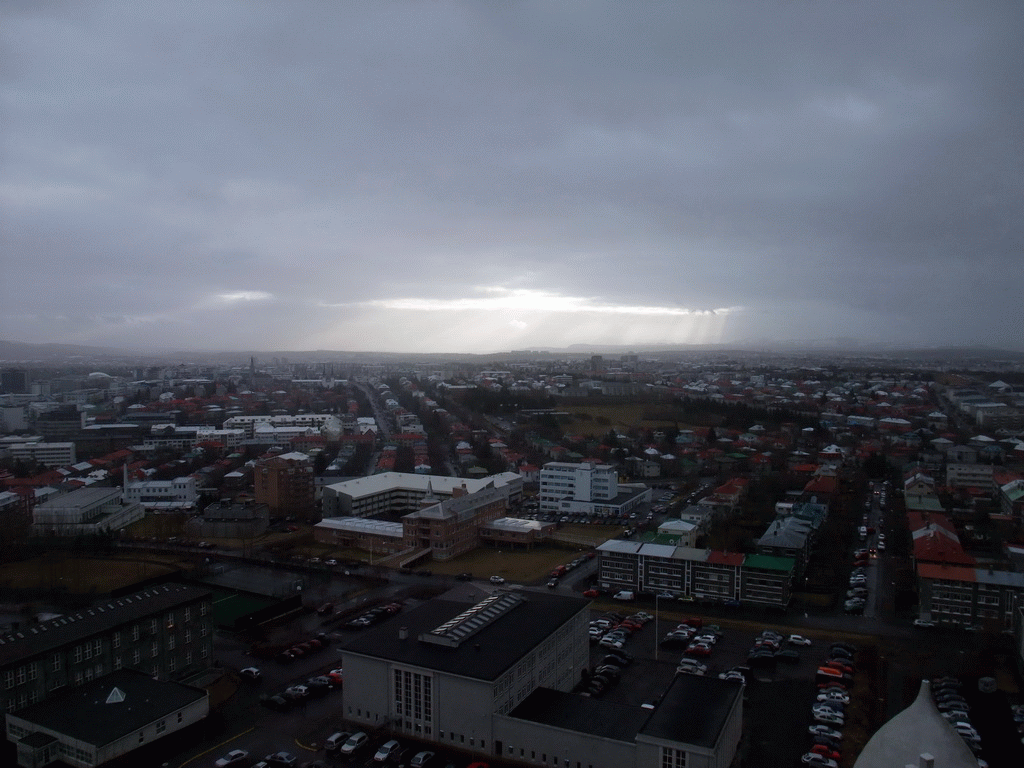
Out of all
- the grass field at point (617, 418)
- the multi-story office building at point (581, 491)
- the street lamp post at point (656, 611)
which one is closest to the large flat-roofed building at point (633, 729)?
the street lamp post at point (656, 611)

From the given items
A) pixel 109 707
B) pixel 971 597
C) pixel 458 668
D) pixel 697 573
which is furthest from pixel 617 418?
pixel 109 707

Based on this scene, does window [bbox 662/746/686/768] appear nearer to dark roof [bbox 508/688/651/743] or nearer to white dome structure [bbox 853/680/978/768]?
dark roof [bbox 508/688/651/743]

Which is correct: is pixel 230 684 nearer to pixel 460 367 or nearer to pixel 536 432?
pixel 536 432

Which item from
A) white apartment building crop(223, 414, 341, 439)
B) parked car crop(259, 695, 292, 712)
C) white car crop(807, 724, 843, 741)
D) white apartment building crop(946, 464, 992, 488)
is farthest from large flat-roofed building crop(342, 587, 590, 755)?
white apartment building crop(223, 414, 341, 439)

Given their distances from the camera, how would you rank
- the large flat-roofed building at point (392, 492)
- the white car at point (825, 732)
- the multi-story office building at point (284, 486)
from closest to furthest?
the white car at point (825, 732)
the large flat-roofed building at point (392, 492)
the multi-story office building at point (284, 486)

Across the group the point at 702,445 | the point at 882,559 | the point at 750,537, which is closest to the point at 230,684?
the point at 750,537

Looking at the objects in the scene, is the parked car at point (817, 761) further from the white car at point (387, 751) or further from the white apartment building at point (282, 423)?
the white apartment building at point (282, 423)
